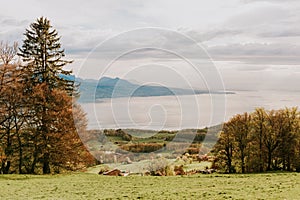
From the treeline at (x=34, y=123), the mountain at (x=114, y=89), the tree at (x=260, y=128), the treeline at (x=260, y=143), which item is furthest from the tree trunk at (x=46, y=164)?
the tree at (x=260, y=128)

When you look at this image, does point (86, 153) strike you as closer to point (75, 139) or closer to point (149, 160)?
point (75, 139)

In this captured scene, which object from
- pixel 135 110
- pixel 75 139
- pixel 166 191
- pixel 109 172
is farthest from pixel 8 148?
pixel 166 191

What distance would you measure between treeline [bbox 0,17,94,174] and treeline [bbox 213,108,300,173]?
51.5ft

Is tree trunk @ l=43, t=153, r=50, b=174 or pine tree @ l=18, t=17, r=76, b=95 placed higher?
pine tree @ l=18, t=17, r=76, b=95

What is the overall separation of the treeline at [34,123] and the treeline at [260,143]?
15711 millimetres

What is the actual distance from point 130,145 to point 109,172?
3468 millimetres

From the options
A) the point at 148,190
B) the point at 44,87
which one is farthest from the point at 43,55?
the point at 148,190

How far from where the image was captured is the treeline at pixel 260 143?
140 ft

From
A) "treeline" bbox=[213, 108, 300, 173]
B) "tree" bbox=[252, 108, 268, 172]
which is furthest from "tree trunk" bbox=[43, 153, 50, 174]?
"tree" bbox=[252, 108, 268, 172]

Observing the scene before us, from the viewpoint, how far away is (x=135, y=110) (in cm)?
3500

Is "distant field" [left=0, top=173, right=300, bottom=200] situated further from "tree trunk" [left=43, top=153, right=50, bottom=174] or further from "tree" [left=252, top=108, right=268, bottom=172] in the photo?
"tree" [left=252, top=108, right=268, bottom=172]

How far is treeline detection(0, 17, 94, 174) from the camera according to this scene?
121 ft

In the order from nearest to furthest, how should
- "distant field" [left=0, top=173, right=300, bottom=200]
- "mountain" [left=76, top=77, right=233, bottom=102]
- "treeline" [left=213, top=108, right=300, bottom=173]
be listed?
"distant field" [left=0, top=173, right=300, bottom=200] → "mountain" [left=76, top=77, right=233, bottom=102] → "treeline" [left=213, top=108, right=300, bottom=173]

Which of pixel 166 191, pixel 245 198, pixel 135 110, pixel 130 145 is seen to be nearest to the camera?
pixel 245 198
